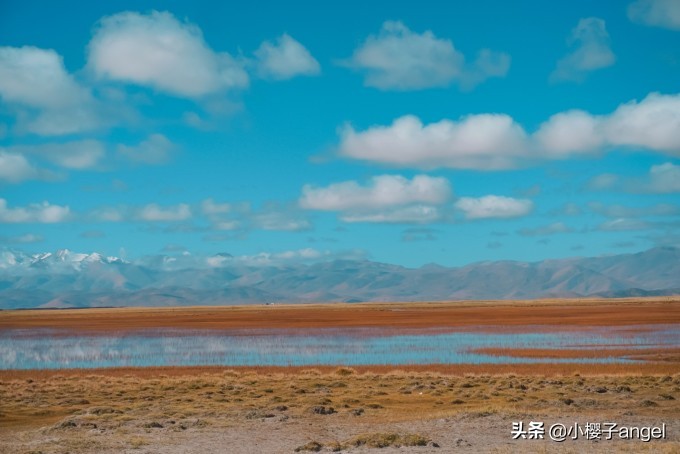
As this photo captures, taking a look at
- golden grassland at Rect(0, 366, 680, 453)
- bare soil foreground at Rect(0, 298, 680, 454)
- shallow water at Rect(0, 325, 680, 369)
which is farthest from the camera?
shallow water at Rect(0, 325, 680, 369)

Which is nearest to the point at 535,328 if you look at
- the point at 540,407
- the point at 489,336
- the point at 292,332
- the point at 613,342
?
the point at 489,336

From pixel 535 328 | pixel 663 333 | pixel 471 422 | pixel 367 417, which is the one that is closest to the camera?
pixel 471 422

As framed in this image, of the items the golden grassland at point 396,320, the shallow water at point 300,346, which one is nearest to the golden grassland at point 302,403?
the shallow water at point 300,346

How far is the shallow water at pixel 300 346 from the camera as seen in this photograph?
4553 centimetres

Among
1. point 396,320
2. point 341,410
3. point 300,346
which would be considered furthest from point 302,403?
point 396,320

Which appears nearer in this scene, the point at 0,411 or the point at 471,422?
the point at 471,422

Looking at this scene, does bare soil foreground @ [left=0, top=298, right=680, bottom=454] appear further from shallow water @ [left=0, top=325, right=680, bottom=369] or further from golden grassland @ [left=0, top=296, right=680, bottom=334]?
golden grassland @ [left=0, top=296, right=680, bottom=334]

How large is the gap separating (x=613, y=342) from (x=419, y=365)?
20.4 m

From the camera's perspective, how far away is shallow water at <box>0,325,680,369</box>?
45531 millimetres

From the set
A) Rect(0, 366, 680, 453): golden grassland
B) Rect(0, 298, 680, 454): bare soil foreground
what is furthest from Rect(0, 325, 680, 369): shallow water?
Rect(0, 366, 680, 453): golden grassland

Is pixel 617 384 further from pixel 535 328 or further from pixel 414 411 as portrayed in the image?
pixel 535 328

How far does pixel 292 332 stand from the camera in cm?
7344

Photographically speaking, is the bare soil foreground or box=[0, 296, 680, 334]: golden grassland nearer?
the bare soil foreground

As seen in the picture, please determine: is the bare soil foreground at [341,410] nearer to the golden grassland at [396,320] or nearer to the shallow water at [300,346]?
the shallow water at [300,346]
